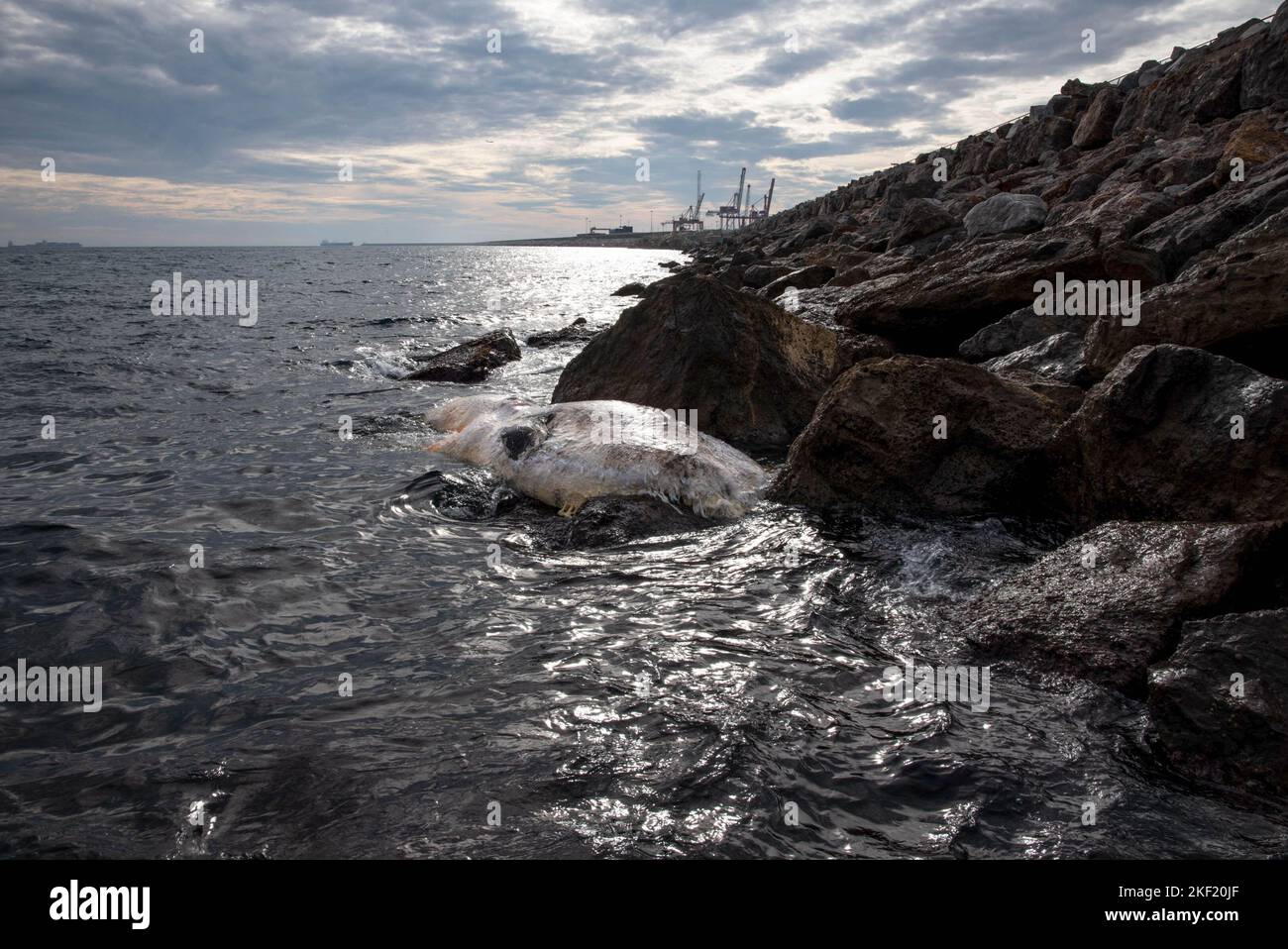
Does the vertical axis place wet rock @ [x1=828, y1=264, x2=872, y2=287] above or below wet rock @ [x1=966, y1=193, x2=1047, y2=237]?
below

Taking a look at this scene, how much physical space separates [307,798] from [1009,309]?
8.51 m

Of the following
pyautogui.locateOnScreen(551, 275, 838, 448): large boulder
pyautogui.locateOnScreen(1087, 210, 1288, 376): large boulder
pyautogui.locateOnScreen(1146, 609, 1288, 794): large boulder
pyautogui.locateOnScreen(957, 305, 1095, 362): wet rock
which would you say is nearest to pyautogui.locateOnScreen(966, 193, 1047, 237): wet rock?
pyautogui.locateOnScreen(957, 305, 1095, 362): wet rock

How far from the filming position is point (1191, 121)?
1961 centimetres

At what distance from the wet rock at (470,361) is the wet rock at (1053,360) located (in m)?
8.74

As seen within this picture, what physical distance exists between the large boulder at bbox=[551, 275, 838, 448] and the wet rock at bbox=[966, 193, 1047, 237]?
788 centimetres

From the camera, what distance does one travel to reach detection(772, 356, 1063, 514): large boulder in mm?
5551

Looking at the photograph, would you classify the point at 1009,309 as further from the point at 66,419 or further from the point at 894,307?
the point at 66,419

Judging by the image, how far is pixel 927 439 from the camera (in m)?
5.74

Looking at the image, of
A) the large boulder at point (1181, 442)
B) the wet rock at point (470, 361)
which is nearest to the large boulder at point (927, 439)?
the large boulder at point (1181, 442)

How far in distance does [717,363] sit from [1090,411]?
12.6 ft

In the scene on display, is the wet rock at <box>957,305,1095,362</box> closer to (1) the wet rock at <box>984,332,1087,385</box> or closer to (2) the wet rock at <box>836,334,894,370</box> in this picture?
(1) the wet rock at <box>984,332,1087,385</box>
